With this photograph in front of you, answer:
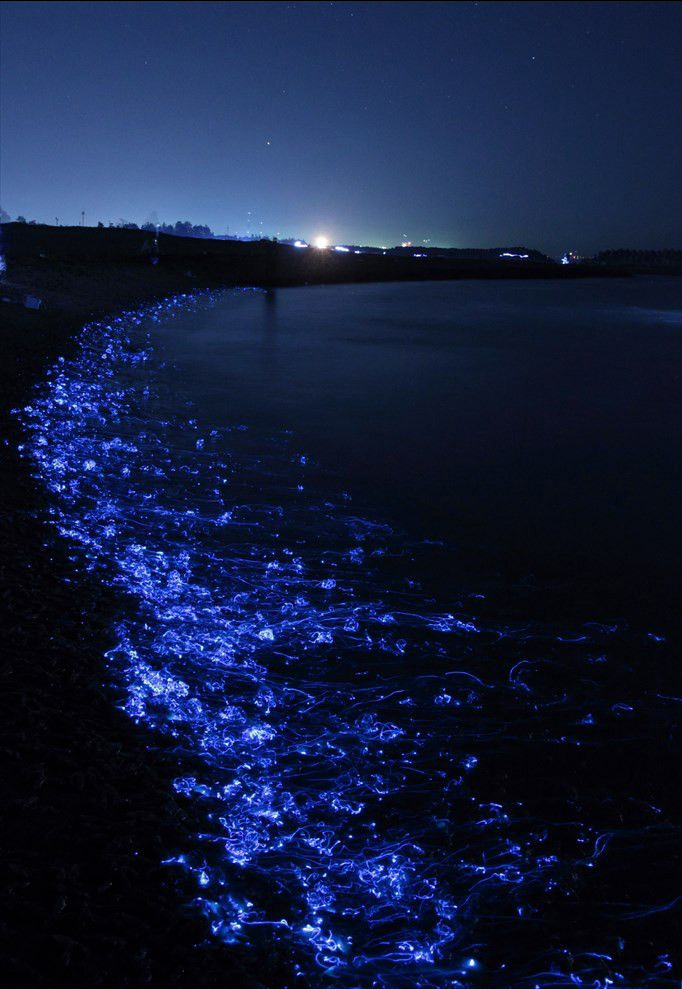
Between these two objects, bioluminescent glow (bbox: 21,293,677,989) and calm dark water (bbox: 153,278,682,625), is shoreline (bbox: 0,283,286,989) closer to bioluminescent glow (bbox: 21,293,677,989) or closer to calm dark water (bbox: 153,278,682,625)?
bioluminescent glow (bbox: 21,293,677,989)

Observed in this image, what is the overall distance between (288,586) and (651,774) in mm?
4279

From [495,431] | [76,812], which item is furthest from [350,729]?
[495,431]

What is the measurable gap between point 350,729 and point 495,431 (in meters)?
12.1

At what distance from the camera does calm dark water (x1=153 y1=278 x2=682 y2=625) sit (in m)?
9.76

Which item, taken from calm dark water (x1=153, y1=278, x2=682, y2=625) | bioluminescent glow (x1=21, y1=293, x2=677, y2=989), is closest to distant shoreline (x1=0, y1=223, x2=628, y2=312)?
calm dark water (x1=153, y1=278, x2=682, y2=625)

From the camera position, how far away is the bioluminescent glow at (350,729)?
14.1ft

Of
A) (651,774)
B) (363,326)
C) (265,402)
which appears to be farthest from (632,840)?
(363,326)

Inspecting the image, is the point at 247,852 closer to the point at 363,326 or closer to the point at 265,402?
the point at 265,402

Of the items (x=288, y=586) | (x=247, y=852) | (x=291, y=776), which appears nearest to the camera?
(x=247, y=852)

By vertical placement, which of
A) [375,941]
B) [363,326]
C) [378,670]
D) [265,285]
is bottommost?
[375,941]

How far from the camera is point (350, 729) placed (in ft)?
19.9

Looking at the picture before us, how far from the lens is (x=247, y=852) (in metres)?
4.73

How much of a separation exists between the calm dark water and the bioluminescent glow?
1.25 meters

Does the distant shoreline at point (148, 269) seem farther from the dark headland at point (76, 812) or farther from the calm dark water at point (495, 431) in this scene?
the dark headland at point (76, 812)
